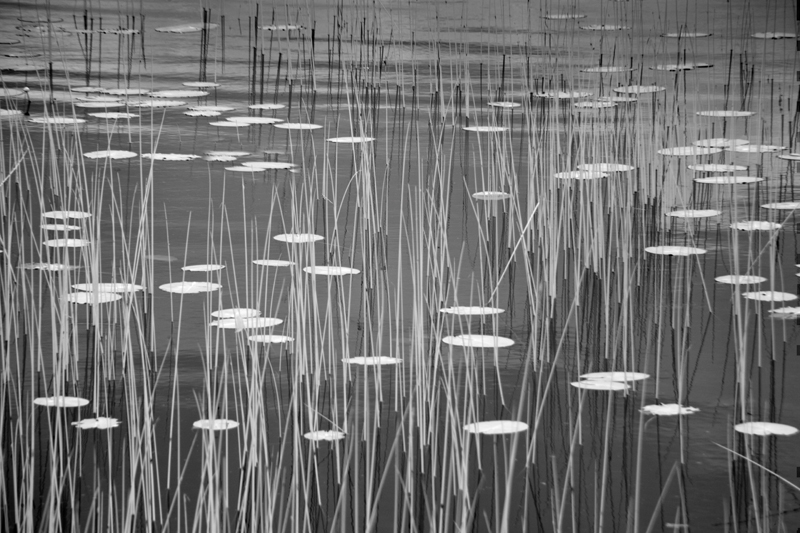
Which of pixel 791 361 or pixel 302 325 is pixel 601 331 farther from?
pixel 302 325

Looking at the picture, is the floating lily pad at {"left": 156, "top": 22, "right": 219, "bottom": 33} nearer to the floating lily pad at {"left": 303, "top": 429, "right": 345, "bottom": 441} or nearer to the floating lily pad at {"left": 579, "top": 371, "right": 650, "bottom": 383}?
the floating lily pad at {"left": 579, "top": 371, "right": 650, "bottom": 383}

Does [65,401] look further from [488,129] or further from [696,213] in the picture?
[696,213]

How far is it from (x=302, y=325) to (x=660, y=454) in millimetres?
610

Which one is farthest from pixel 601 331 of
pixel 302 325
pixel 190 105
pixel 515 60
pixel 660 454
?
pixel 515 60

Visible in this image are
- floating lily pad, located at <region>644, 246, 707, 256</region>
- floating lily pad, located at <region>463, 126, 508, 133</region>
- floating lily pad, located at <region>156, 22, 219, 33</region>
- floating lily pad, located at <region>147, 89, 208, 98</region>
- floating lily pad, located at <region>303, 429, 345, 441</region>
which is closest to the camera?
floating lily pad, located at <region>303, 429, 345, 441</region>

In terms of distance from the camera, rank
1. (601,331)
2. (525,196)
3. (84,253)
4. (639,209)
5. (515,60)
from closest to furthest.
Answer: (84,253) < (601,331) < (639,209) < (525,196) < (515,60)

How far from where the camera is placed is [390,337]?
6.53 ft

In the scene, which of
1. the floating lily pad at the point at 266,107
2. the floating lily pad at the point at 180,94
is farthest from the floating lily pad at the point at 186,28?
the floating lily pad at the point at 266,107

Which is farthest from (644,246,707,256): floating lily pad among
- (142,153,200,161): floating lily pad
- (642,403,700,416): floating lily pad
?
(142,153,200,161): floating lily pad

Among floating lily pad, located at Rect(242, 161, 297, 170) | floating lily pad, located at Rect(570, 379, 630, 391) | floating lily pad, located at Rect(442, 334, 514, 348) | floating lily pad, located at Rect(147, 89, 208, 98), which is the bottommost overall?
floating lily pad, located at Rect(570, 379, 630, 391)

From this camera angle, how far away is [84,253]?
6.97 ft

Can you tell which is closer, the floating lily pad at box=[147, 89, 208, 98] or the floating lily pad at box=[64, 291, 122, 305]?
the floating lily pad at box=[64, 291, 122, 305]

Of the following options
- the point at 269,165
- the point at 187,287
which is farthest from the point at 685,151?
the point at 187,287

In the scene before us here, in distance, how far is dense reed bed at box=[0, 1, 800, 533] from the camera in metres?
1.63
